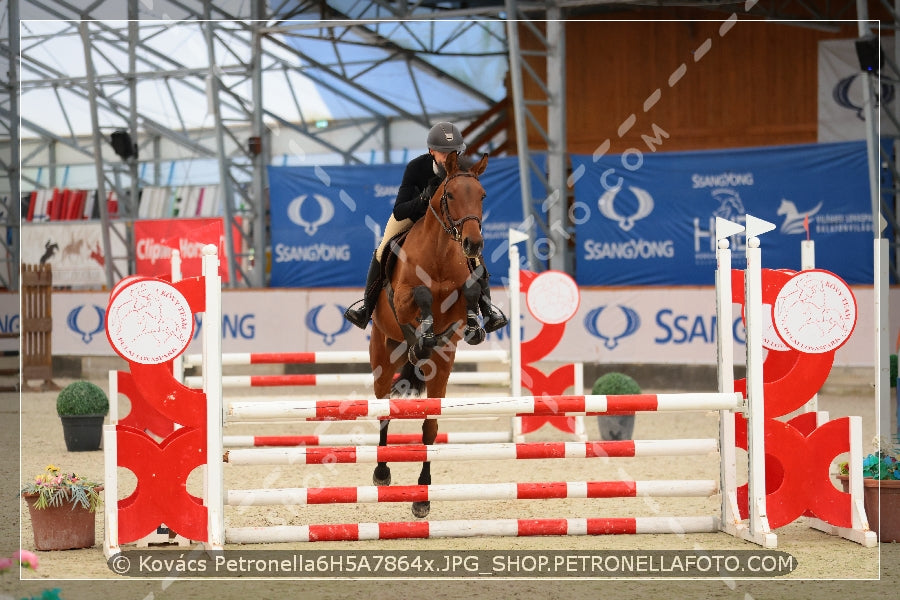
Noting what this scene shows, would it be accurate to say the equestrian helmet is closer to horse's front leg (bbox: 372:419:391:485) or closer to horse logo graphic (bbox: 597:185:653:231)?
horse's front leg (bbox: 372:419:391:485)

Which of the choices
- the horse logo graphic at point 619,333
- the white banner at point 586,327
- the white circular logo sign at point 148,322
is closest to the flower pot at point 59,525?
the white circular logo sign at point 148,322

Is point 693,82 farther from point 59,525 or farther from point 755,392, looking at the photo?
point 59,525

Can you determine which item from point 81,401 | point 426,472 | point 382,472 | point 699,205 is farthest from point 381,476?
point 699,205

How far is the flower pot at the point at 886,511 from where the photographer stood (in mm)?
4586

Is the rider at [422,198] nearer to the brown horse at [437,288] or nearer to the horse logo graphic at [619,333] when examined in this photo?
the brown horse at [437,288]

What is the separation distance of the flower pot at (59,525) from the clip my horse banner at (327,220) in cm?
1025

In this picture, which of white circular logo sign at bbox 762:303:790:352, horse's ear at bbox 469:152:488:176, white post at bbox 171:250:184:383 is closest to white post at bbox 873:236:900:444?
white circular logo sign at bbox 762:303:790:352

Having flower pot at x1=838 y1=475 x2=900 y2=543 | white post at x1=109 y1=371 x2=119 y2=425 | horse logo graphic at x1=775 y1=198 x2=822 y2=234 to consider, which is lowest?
flower pot at x1=838 y1=475 x2=900 y2=543

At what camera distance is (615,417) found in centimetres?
764

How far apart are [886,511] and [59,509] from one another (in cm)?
341

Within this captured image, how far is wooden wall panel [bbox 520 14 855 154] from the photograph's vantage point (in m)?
15.6

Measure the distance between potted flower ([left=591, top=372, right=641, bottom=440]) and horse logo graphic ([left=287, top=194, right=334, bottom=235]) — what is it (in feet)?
26.1

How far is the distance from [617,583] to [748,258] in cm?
150

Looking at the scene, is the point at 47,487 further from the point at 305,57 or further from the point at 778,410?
the point at 305,57
